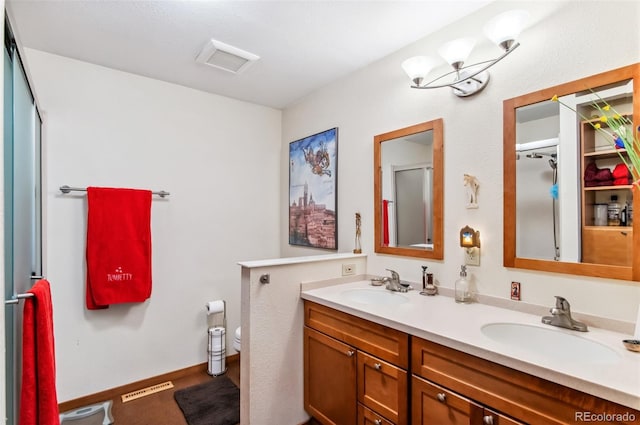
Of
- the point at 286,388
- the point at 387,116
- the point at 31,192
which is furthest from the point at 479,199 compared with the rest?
the point at 31,192

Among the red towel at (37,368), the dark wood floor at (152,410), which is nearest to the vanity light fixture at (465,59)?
the red towel at (37,368)

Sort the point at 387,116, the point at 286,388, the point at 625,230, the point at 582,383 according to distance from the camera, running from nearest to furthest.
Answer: the point at 582,383 → the point at 625,230 → the point at 286,388 → the point at 387,116

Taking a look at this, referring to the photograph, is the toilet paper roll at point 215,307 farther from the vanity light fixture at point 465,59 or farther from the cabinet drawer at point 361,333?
the vanity light fixture at point 465,59

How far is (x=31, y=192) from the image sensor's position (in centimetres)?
162

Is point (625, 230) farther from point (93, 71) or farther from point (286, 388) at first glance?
point (93, 71)

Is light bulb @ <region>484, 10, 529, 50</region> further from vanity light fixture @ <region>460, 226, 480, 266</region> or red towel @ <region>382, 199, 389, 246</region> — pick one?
red towel @ <region>382, 199, 389, 246</region>

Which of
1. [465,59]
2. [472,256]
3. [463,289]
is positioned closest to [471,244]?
[472,256]

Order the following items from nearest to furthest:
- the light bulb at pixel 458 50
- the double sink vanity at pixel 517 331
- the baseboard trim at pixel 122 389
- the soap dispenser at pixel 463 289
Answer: the double sink vanity at pixel 517 331 < the light bulb at pixel 458 50 < the soap dispenser at pixel 463 289 < the baseboard trim at pixel 122 389

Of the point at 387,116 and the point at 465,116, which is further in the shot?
the point at 387,116

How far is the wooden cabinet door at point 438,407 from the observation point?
1.18 meters


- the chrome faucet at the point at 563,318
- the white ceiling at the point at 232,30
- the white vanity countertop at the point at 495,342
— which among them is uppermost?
the white ceiling at the point at 232,30

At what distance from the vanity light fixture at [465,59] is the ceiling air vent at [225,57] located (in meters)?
1.11

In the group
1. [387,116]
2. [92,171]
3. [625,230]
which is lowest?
[625,230]

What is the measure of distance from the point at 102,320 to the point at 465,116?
281 cm
